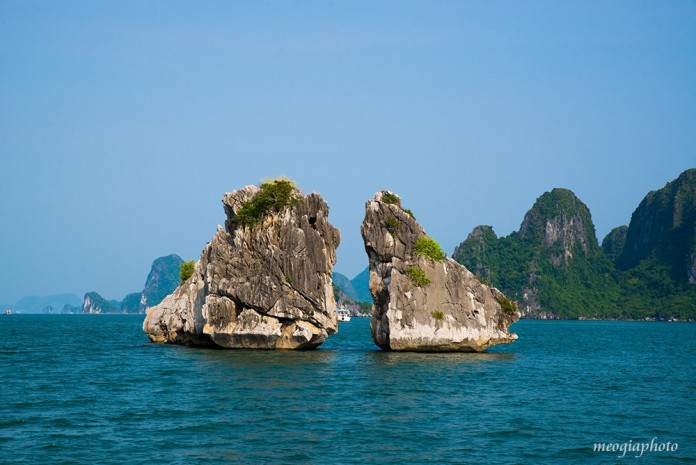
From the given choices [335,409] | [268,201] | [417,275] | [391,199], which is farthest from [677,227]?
[335,409]

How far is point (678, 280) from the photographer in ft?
607

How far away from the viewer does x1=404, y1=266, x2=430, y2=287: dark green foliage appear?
42469mm

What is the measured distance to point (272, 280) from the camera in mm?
43812

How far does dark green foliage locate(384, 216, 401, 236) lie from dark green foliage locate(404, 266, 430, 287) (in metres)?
2.23

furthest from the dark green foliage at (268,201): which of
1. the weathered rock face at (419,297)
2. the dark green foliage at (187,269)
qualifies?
the dark green foliage at (187,269)

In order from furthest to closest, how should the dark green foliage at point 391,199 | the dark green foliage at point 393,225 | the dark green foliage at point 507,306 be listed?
1. the dark green foliage at point 391,199
2. the dark green foliage at point 393,225
3. the dark green foliage at point 507,306

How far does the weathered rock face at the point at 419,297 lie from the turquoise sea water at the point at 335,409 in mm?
1073

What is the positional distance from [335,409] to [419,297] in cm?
1625

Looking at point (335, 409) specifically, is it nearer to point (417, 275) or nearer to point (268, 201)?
point (417, 275)

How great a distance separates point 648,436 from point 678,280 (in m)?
176

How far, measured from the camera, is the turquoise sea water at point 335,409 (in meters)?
20.9

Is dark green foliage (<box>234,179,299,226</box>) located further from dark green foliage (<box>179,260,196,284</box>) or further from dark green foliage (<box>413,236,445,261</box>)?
dark green foliage (<box>179,260,196,284</box>)

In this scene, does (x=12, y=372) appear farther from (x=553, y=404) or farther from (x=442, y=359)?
(x=553, y=404)

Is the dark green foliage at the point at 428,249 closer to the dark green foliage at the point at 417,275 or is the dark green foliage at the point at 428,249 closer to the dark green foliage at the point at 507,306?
the dark green foliage at the point at 417,275
